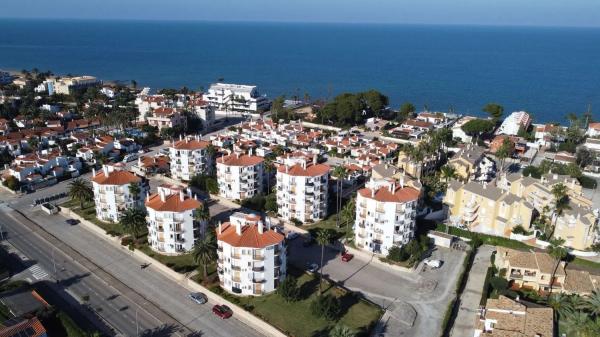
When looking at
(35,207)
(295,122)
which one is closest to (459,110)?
(295,122)

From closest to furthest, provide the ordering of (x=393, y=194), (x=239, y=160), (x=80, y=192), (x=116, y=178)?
(x=393, y=194)
(x=116, y=178)
(x=80, y=192)
(x=239, y=160)

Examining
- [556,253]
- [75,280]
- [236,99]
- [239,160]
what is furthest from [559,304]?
[236,99]

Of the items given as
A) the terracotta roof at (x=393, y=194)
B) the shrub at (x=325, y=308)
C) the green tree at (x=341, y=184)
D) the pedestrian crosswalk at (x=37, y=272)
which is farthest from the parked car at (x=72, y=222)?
the terracotta roof at (x=393, y=194)

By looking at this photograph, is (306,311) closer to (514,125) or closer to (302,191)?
(302,191)

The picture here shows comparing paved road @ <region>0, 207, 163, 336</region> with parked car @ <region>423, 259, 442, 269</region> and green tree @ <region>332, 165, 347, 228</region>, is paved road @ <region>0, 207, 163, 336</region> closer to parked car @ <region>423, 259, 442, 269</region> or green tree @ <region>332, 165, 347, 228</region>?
green tree @ <region>332, 165, 347, 228</region>

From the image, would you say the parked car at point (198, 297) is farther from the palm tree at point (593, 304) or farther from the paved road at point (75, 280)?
the palm tree at point (593, 304)

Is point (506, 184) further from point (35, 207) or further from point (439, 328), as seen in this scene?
point (35, 207)

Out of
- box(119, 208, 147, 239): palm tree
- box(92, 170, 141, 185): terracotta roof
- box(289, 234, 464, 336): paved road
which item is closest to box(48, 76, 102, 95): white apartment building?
box(92, 170, 141, 185): terracotta roof
